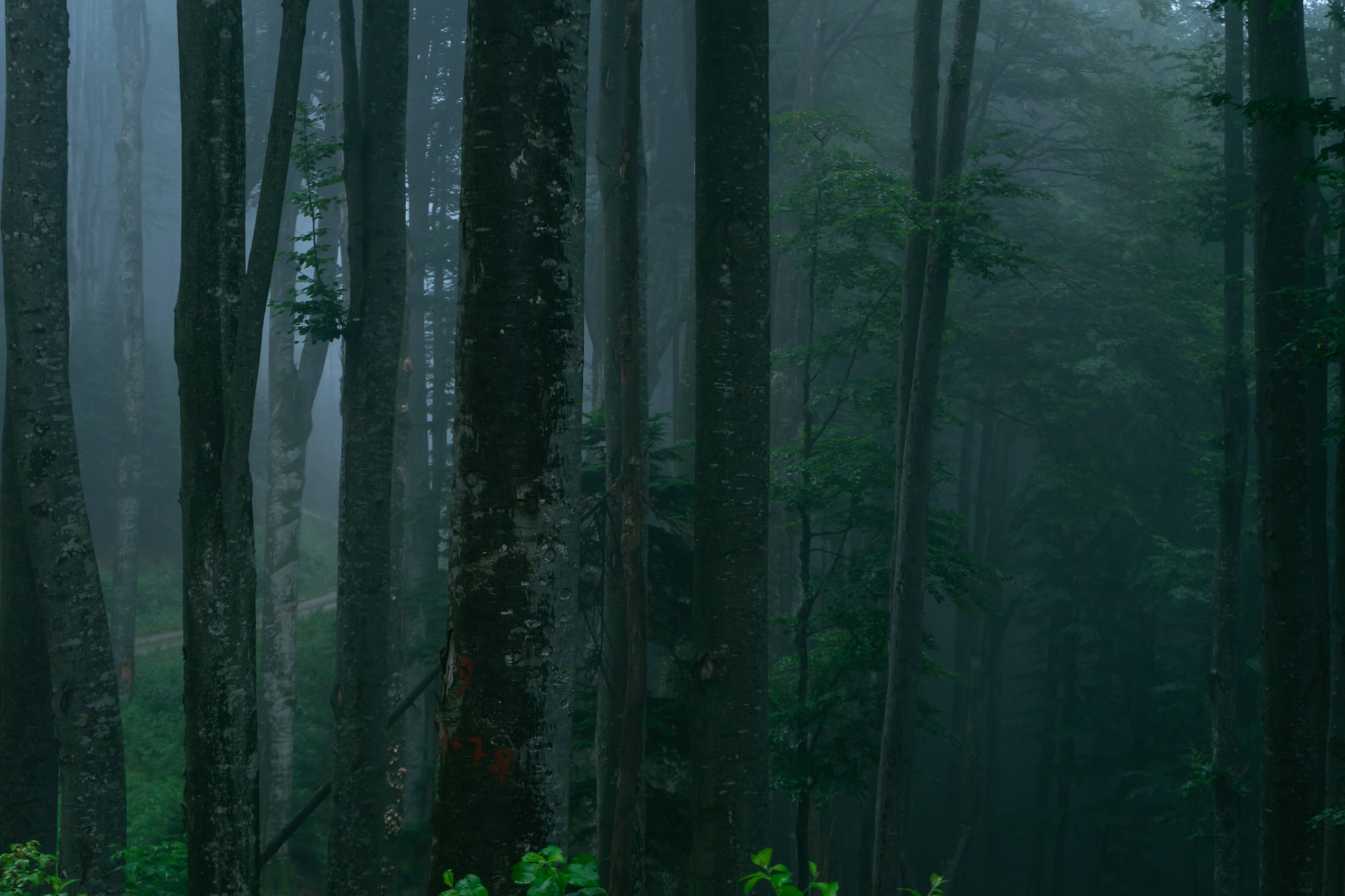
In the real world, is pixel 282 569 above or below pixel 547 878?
below

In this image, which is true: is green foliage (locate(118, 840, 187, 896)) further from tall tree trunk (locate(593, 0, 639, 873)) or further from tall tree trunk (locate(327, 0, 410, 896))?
tall tree trunk (locate(593, 0, 639, 873))

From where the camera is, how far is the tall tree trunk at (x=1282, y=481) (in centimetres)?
878

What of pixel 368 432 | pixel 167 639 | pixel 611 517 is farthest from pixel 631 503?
pixel 167 639

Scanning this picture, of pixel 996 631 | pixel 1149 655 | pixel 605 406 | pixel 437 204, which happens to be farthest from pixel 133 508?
pixel 1149 655

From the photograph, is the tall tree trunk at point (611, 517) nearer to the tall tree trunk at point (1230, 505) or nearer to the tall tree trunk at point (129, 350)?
the tall tree trunk at point (1230, 505)

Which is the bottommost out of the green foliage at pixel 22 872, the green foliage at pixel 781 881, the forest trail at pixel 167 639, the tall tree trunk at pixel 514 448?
the forest trail at pixel 167 639

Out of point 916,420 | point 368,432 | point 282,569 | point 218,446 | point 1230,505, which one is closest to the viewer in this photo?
point 218,446

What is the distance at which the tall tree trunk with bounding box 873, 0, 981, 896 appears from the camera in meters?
12.6

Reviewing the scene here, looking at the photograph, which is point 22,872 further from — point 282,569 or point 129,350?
point 129,350

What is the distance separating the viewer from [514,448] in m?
3.87

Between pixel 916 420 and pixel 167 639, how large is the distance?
24.0 metres

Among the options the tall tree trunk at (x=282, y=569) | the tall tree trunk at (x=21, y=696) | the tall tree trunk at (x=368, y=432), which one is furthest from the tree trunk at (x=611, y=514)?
the tall tree trunk at (x=282, y=569)

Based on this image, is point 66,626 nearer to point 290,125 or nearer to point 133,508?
point 290,125

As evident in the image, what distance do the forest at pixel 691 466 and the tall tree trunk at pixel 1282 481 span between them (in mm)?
40
